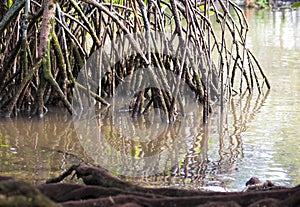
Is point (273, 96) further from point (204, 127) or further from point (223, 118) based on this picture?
point (204, 127)

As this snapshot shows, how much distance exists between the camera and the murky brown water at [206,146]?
3.33 meters

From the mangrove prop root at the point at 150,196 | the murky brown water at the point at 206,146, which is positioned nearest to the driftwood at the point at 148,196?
the mangrove prop root at the point at 150,196

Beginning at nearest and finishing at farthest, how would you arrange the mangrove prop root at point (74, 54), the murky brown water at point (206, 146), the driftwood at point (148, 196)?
the driftwood at point (148, 196), the murky brown water at point (206, 146), the mangrove prop root at point (74, 54)

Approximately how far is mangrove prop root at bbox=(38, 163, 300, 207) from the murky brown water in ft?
4.88

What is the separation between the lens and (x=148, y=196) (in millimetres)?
1523

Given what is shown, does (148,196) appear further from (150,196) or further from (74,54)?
(74,54)

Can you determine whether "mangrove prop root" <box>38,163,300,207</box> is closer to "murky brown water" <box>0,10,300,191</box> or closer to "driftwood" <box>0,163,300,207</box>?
"driftwood" <box>0,163,300,207</box>

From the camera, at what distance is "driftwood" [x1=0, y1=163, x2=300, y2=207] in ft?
4.72

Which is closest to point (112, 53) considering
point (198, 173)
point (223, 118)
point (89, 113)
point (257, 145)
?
point (89, 113)

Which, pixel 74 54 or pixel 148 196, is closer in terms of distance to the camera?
pixel 148 196

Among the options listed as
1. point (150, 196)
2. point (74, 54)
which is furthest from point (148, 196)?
point (74, 54)

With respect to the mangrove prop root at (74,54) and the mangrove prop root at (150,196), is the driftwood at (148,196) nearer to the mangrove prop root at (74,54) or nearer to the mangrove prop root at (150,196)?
the mangrove prop root at (150,196)

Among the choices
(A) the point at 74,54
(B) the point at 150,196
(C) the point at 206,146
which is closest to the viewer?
(B) the point at 150,196

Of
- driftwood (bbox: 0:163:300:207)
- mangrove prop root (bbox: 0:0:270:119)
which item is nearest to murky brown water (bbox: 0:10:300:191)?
mangrove prop root (bbox: 0:0:270:119)
